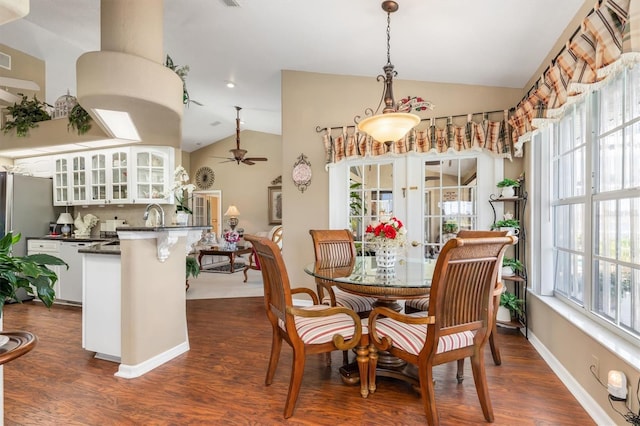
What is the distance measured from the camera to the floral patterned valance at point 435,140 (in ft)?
11.4

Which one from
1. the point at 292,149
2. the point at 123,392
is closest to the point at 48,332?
the point at 123,392

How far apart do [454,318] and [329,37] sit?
2771 mm

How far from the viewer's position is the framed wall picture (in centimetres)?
846

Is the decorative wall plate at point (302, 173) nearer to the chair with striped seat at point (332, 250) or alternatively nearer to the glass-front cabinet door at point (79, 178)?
the chair with striped seat at point (332, 250)

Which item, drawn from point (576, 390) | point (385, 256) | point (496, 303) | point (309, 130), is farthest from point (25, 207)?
point (576, 390)

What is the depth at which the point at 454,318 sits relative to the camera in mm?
1731

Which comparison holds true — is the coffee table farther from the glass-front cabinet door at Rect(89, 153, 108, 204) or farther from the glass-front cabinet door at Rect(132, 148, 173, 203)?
the glass-front cabinet door at Rect(89, 153, 108, 204)

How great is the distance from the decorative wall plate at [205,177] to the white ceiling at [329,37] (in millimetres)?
4417

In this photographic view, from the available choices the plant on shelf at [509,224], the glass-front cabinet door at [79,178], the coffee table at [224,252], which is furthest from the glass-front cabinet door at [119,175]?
the plant on shelf at [509,224]

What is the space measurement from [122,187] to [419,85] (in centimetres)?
460

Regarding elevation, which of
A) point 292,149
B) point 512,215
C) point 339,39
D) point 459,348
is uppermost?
point 339,39

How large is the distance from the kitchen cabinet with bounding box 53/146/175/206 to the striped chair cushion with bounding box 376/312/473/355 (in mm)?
4396

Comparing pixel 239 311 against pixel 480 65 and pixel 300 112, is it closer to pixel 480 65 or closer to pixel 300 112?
pixel 300 112

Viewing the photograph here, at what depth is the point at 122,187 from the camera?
511 cm
